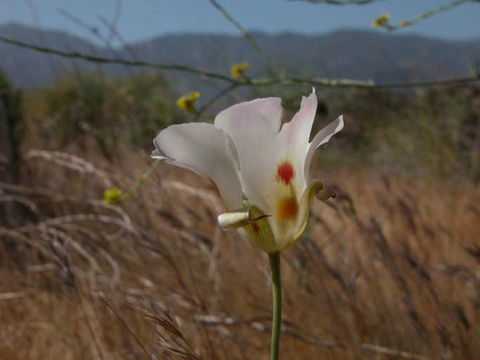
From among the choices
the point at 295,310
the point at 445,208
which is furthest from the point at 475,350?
the point at 445,208

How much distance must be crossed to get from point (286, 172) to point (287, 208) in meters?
0.03

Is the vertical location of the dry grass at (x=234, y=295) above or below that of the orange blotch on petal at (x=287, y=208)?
below

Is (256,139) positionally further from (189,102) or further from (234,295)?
(234,295)

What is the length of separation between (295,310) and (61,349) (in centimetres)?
57

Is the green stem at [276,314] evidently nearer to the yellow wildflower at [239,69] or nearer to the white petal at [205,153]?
the white petal at [205,153]

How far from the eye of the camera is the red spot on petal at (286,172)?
1.47ft

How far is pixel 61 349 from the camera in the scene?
1.38 meters

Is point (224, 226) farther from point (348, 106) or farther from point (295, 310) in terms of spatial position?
point (348, 106)

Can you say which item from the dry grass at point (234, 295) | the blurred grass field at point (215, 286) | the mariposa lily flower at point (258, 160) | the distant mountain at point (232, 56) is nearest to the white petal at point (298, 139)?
the mariposa lily flower at point (258, 160)

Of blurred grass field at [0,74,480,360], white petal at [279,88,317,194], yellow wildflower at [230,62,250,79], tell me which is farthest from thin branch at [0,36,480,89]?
white petal at [279,88,317,194]

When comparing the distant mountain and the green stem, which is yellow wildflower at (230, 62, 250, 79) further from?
the green stem

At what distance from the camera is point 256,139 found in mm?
434

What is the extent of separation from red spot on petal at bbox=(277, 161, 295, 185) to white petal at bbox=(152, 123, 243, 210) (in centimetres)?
3

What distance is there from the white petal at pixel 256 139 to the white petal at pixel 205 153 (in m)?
0.01
